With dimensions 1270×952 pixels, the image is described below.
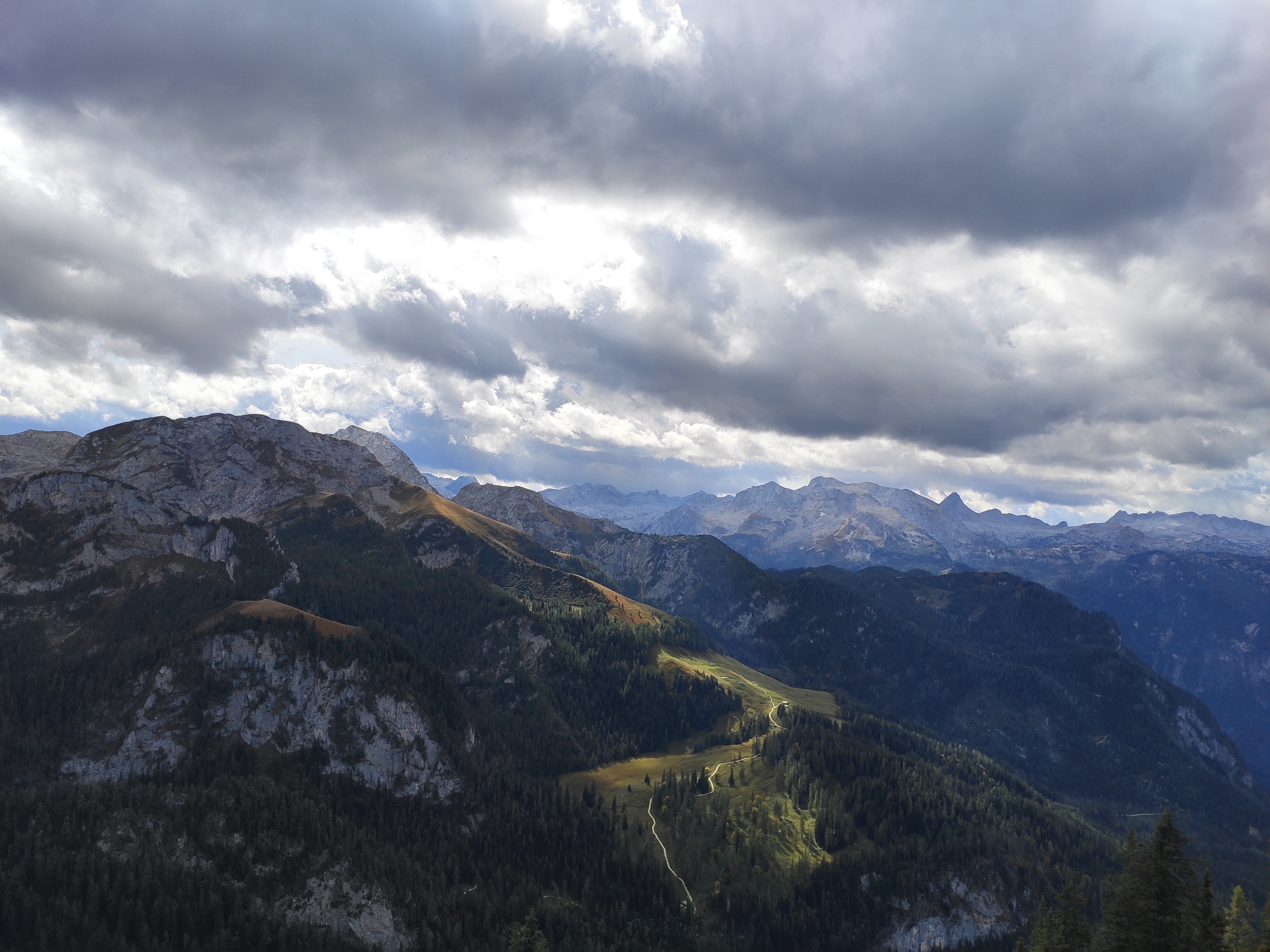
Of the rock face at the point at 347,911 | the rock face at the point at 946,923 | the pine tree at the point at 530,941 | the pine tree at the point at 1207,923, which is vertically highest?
the pine tree at the point at 1207,923

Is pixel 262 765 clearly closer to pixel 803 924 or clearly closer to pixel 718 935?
pixel 718 935

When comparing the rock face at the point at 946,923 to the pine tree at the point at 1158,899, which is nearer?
the pine tree at the point at 1158,899

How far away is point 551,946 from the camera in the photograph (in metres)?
162

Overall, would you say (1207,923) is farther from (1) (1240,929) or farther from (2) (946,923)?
(2) (946,923)

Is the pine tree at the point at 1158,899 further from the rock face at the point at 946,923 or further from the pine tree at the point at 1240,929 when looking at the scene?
the rock face at the point at 946,923

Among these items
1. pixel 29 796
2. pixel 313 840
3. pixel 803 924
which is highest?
pixel 29 796

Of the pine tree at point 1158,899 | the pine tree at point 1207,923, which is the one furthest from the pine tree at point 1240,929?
the pine tree at point 1158,899

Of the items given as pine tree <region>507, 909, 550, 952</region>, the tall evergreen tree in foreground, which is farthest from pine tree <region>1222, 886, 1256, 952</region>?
pine tree <region>507, 909, 550, 952</region>

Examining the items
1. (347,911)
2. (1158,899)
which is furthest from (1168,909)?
(347,911)

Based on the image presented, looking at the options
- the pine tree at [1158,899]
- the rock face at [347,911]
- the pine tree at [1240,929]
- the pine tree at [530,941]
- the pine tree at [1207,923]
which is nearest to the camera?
the pine tree at [1240,929]

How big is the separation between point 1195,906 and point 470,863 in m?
177

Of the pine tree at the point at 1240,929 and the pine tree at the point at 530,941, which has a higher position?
the pine tree at the point at 1240,929

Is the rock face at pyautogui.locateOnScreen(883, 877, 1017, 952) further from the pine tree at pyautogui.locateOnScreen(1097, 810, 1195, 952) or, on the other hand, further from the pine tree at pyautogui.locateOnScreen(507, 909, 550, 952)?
the pine tree at pyautogui.locateOnScreen(1097, 810, 1195, 952)

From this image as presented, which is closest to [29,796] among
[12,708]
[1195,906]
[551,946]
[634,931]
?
[12,708]
